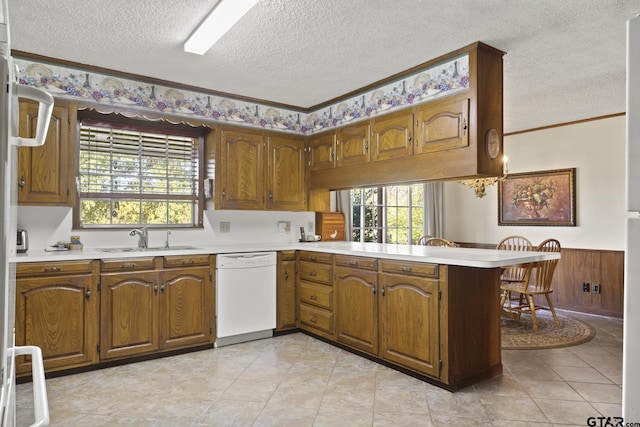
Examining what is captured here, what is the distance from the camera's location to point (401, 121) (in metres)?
3.57

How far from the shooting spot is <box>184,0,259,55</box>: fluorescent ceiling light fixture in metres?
2.40

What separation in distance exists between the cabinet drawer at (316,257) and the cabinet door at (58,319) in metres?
1.81

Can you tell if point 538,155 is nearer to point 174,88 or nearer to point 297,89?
point 297,89

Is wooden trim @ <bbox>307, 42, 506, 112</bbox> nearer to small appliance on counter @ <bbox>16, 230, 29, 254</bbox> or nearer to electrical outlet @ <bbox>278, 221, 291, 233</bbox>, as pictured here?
electrical outlet @ <bbox>278, 221, 291, 233</bbox>

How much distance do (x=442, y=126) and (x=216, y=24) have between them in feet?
5.81

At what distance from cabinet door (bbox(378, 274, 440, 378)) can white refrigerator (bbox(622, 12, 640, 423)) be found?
6.34 ft

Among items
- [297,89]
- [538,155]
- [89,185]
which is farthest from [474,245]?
[89,185]

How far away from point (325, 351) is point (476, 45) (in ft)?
8.73

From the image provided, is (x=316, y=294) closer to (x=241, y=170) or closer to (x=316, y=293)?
(x=316, y=293)

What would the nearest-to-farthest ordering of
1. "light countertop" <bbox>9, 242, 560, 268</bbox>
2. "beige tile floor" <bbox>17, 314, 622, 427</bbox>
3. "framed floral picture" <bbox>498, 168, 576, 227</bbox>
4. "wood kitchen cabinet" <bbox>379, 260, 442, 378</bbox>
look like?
"beige tile floor" <bbox>17, 314, 622, 427</bbox>
"light countertop" <bbox>9, 242, 560, 268</bbox>
"wood kitchen cabinet" <bbox>379, 260, 442, 378</bbox>
"framed floral picture" <bbox>498, 168, 576, 227</bbox>

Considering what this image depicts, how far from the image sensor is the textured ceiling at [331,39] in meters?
2.48

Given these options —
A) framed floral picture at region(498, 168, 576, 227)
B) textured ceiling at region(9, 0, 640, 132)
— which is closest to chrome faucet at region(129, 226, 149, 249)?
textured ceiling at region(9, 0, 640, 132)

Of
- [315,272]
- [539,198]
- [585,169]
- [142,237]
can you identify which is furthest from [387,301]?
[585,169]

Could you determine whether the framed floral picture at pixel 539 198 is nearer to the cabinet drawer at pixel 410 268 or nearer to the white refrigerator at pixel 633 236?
the cabinet drawer at pixel 410 268
